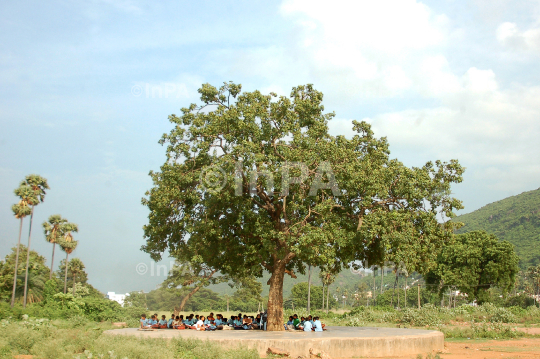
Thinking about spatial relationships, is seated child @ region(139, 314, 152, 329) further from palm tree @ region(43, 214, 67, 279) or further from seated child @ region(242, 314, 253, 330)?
palm tree @ region(43, 214, 67, 279)

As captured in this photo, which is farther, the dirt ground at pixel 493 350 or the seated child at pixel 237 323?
the seated child at pixel 237 323

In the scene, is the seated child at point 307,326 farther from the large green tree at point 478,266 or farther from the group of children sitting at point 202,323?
the large green tree at point 478,266

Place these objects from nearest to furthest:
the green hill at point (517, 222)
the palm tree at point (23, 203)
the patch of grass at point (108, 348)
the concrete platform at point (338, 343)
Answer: the patch of grass at point (108, 348), the concrete platform at point (338, 343), the palm tree at point (23, 203), the green hill at point (517, 222)

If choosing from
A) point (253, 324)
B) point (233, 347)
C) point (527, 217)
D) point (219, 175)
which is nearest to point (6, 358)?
point (233, 347)

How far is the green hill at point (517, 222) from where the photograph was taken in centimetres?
10044

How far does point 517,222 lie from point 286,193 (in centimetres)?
10755

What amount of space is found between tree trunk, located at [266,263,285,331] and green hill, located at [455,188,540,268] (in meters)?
85.5

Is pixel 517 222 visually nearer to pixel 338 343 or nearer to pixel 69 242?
pixel 69 242

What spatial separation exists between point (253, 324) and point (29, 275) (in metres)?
32.5

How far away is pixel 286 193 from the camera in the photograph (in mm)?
19422

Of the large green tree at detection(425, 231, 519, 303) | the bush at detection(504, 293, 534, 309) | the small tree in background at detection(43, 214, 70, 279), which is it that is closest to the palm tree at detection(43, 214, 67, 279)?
the small tree in background at detection(43, 214, 70, 279)

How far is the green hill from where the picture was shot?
100438mm

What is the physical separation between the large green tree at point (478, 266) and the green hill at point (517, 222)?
4737 centimetres

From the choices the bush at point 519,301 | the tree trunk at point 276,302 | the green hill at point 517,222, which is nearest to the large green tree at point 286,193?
the tree trunk at point 276,302
